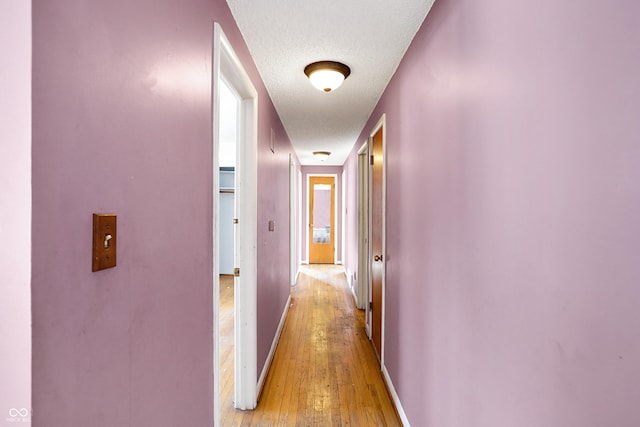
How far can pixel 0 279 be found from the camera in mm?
490

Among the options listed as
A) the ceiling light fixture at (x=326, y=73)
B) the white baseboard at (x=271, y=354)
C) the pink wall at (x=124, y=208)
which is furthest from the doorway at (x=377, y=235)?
the pink wall at (x=124, y=208)

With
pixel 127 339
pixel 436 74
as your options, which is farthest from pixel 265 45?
pixel 127 339

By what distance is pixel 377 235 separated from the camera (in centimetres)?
306

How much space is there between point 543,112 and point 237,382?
7.39 feet

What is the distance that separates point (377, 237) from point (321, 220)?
4.58 m

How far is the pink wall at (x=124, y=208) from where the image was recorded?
529 mm

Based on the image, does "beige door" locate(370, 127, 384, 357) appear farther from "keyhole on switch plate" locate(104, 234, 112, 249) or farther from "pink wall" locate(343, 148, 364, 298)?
"keyhole on switch plate" locate(104, 234, 112, 249)

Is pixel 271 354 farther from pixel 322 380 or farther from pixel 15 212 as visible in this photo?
pixel 15 212

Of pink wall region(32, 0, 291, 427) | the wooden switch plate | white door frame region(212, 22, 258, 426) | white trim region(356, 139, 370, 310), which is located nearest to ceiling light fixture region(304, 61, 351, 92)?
white door frame region(212, 22, 258, 426)

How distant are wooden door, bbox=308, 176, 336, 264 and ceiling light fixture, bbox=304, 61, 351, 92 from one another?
5256 mm

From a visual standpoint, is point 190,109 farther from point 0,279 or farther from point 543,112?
point 543,112

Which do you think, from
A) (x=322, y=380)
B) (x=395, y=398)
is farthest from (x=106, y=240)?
(x=322, y=380)

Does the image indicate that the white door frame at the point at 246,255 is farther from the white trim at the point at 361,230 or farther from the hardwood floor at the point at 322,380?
the white trim at the point at 361,230

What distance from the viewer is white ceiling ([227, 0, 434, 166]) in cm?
158
